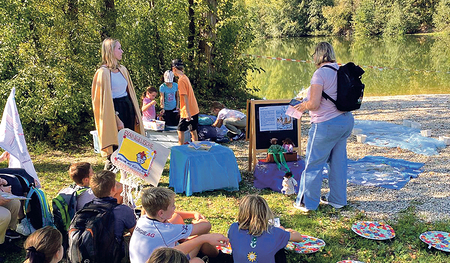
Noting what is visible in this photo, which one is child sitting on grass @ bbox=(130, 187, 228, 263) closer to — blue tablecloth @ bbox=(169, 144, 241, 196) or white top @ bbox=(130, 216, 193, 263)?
white top @ bbox=(130, 216, 193, 263)

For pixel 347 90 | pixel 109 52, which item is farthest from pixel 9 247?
pixel 347 90

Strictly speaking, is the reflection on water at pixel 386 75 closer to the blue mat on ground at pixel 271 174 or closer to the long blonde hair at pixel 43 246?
the blue mat on ground at pixel 271 174

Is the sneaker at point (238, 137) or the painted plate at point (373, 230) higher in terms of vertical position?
the sneaker at point (238, 137)

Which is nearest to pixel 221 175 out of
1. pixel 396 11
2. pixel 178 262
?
pixel 178 262

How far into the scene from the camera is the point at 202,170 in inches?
224

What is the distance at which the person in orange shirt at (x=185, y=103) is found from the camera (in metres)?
6.62

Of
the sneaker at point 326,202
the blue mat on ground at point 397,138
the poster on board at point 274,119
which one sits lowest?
the sneaker at point 326,202

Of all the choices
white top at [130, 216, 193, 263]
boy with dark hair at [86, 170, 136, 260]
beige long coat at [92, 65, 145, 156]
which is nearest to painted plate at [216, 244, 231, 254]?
white top at [130, 216, 193, 263]

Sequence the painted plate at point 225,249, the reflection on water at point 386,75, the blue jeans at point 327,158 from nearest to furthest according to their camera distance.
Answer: the painted plate at point 225,249 → the blue jeans at point 327,158 → the reflection on water at point 386,75

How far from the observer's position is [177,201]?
5520 millimetres

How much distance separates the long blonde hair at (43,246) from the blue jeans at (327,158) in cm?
293

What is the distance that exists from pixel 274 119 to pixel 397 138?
3.39 metres

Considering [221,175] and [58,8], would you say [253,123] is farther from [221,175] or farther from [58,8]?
[58,8]

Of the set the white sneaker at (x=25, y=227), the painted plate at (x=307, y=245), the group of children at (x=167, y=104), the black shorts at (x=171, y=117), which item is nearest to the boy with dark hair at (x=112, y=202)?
the white sneaker at (x=25, y=227)
